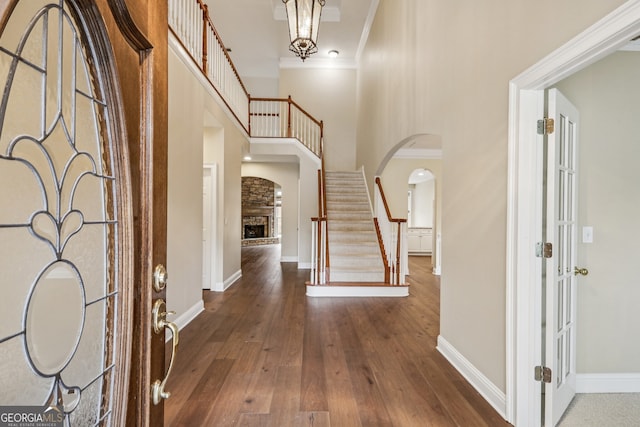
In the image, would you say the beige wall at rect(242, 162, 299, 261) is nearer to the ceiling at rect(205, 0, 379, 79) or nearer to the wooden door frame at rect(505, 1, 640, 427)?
the ceiling at rect(205, 0, 379, 79)

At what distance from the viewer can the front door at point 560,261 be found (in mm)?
1701

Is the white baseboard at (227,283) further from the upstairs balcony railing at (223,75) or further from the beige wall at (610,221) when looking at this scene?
the beige wall at (610,221)

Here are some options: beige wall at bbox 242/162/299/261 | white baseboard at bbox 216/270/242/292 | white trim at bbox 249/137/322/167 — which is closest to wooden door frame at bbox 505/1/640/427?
white baseboard at bbox 216/270/242/292

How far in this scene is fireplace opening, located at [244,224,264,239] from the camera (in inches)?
474

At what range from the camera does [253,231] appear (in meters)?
12.2

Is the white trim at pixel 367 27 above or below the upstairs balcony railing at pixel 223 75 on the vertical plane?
above

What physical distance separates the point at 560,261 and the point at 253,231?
37.0ft

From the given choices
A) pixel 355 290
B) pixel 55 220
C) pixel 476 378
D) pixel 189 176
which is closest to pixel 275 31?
pixel 189 176

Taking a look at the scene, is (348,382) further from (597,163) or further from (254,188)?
(254,188)

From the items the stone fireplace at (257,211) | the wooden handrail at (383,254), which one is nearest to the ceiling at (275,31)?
the wooden handrail at (383,254)

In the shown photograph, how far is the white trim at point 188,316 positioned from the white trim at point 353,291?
5.01 ft

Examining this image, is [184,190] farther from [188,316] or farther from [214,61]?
[214,61]

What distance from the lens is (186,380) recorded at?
2170 millimetres

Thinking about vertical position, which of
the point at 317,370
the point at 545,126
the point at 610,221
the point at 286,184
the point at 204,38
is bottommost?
the point at 317,370
